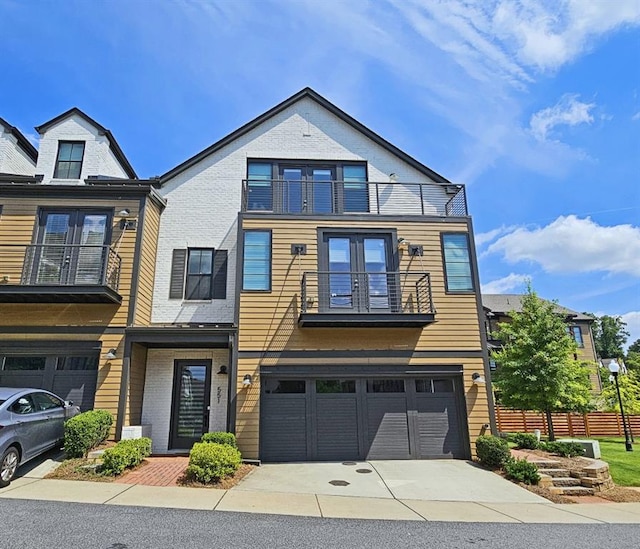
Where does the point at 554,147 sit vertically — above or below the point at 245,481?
above

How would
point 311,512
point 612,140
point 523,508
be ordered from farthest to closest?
point 612,140, point 523,508, point 311,512

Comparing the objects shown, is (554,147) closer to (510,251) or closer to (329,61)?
(329,61)

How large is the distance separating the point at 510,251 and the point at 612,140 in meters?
14.6

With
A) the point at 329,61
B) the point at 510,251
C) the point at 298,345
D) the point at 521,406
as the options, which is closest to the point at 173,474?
the point at 298,345

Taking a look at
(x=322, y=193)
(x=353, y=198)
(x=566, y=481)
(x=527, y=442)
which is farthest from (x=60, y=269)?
(x=527, y=442)

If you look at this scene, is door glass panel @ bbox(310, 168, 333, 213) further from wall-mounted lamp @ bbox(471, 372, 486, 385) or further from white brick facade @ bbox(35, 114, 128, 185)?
white brick facade @ bbox(35, 114, 128, 185)

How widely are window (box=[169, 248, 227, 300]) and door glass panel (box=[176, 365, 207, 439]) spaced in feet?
7.50

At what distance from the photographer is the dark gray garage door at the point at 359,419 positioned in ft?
34.2

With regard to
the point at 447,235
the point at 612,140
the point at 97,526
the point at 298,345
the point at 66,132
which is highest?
the point at 66,132

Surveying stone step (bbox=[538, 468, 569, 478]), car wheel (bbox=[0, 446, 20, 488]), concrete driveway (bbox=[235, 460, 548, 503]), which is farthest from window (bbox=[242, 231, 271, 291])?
stone step (bbox=[538, 468, 569, 478])

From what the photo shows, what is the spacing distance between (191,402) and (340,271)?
5.77 m

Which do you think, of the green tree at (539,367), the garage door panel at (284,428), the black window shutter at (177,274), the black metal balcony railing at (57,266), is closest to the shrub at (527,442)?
the green tree at (539,367)

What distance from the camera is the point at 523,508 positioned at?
714 cm

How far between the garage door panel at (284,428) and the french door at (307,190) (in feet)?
19.1
